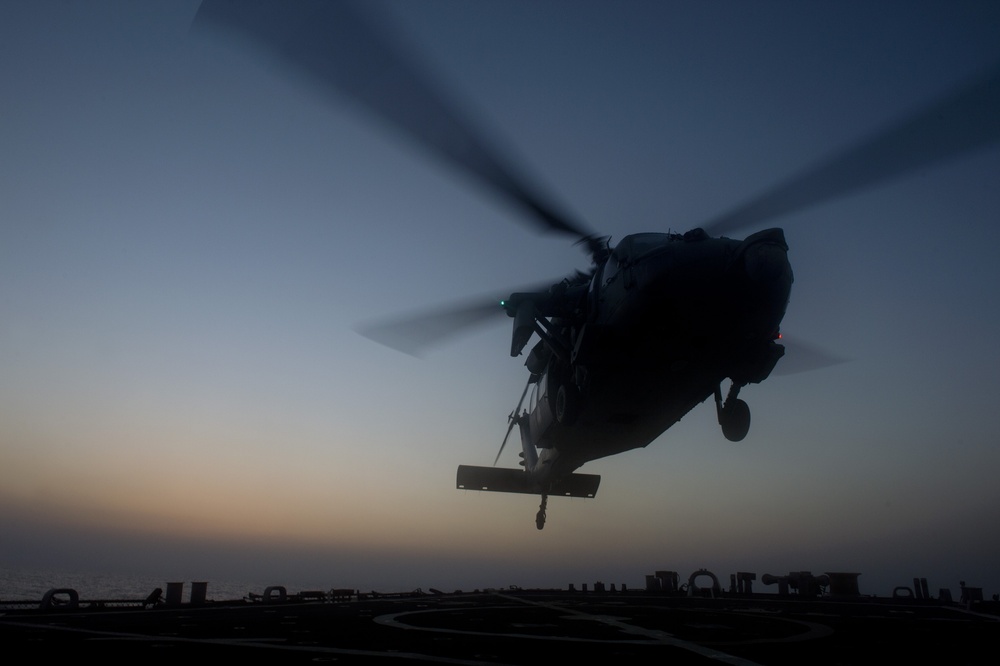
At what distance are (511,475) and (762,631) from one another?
12.0m

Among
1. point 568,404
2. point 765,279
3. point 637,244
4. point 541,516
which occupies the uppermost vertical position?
point 637,244

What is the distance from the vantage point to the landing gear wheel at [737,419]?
1620 cm

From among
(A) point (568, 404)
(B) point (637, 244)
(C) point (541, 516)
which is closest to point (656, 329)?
(B) point (637, 244)

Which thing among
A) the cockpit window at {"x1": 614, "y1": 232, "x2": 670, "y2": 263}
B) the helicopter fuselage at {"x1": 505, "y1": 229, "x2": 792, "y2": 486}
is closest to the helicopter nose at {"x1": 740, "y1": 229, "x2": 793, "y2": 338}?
the helicopter fuselage at {"x1": 505, "y1": 229, "x2": 792, "y2": 486}

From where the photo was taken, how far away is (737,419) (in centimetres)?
1622

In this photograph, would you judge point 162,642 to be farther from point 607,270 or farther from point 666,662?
point 607,270

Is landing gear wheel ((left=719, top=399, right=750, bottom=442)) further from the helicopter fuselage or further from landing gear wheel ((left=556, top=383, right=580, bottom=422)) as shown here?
landing gear wheel ((left=556, top=383, right=580, bottom=422))

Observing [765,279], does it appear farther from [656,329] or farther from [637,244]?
[637,244]

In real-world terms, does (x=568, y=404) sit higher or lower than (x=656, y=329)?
lower

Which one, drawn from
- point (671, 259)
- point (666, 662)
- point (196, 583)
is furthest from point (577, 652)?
point (196, 583)

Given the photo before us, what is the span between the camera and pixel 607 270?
15.2 m

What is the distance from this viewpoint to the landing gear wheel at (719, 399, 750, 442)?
16.2 metres

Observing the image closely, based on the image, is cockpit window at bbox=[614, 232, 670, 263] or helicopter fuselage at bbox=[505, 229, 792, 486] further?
cockpit window at bbox=[614, 232, 670, 263]

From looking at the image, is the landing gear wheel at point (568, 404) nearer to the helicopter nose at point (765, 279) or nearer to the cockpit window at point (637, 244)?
the cockpit window at point (637, 244)
